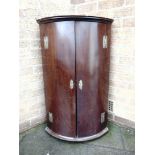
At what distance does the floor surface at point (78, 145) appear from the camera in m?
1.90

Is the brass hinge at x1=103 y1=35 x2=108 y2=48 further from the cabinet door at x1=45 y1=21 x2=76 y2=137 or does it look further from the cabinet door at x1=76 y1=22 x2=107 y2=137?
the cabinet door at x1=45 y1=21 x2=76 y2=137

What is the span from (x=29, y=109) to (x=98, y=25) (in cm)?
127

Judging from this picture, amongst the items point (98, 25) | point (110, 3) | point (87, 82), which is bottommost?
point (87, 82)

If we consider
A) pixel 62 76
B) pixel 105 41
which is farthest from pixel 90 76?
pixel 105 41

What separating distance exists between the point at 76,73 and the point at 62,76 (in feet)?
0.49

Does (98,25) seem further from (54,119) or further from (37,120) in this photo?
(37,120)

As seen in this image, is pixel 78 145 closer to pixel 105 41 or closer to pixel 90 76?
pixel 90 76

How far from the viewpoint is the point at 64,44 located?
1895 millimetres

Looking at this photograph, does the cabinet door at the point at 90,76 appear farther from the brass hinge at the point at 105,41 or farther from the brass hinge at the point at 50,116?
the brass hinge at the point at 50,116

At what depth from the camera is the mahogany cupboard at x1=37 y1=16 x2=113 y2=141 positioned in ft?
6.19

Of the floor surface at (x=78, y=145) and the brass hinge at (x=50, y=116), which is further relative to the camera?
the brass hinge at (x=50, y=116)

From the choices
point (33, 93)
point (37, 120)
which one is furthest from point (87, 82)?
point (37, 120)

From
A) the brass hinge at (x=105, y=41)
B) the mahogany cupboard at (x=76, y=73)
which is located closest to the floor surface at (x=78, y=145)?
the mahogany cupboard at (x=76, y=73)

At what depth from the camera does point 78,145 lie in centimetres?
203
